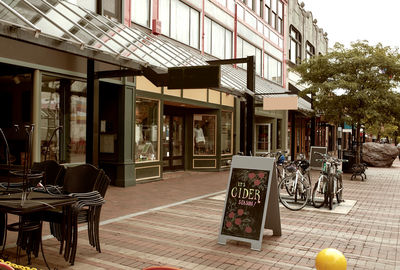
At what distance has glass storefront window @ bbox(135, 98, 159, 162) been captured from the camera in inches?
496

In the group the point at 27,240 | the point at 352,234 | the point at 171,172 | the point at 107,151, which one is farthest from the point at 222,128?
the point at 27,240

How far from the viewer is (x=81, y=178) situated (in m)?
5.27

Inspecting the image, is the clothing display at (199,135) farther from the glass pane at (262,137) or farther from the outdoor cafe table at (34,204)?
the outdoor cafe table at (34,204)

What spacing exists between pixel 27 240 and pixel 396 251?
16.8 ft

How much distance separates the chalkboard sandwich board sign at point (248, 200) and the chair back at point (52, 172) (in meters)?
2.55

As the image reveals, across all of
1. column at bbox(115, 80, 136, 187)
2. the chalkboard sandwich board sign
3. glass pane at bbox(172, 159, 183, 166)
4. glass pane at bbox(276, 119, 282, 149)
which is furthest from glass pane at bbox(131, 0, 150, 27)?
glass pane at bbox(276, 119, 282, 149)

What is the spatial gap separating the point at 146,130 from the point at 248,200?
769cm

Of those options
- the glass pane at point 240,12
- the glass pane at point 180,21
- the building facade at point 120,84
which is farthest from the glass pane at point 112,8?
the glass pane at point 240,12

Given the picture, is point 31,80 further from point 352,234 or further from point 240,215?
point 352,234

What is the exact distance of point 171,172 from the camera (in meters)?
15.9

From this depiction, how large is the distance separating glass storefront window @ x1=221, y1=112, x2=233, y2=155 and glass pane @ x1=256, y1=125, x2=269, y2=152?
17.4ft

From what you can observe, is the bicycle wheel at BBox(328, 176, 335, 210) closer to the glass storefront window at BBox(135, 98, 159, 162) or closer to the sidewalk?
the sidewalk

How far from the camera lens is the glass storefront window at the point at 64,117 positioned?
9.49m

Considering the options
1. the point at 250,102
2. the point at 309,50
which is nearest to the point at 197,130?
the point at 250,102
